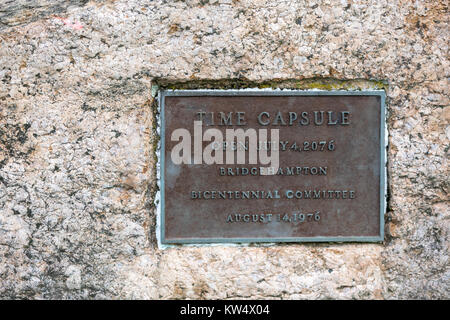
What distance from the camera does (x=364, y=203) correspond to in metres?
2.12

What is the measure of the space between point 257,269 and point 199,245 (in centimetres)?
34

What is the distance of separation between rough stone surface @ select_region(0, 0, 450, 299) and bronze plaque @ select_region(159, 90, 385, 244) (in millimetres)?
81

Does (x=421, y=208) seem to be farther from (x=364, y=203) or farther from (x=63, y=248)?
(x=63, y=248)

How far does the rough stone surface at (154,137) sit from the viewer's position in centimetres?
205

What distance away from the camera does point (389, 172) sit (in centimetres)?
211

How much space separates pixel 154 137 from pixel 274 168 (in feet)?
2.18

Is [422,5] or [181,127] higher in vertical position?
[422,5]

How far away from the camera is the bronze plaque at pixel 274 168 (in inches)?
82.7

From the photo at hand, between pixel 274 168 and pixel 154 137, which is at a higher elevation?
pixel 154 137

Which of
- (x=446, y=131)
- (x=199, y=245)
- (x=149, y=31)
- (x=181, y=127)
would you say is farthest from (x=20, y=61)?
(x=446, y=131)

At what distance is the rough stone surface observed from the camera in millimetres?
2055

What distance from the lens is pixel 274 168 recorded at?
212 centimetres

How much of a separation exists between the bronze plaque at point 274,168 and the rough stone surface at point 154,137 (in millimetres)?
81
